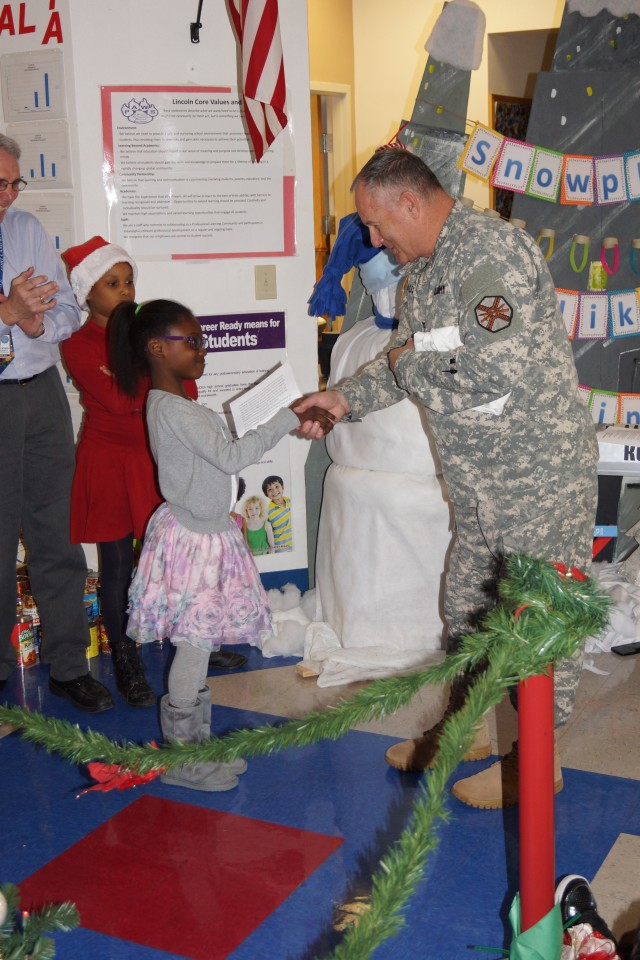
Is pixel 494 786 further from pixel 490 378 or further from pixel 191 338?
pixel 191 338

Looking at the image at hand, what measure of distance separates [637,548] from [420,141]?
1.79 m

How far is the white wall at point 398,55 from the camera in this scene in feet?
22.3

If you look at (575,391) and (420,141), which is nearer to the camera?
(575,391)

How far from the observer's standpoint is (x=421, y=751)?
2.70 metres

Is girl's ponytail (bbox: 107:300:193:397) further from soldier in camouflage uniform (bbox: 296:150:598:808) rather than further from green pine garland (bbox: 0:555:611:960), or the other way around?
green pine garland (bbox: 0:555:611:960)

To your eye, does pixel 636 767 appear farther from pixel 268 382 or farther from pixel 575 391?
pixel 268 382

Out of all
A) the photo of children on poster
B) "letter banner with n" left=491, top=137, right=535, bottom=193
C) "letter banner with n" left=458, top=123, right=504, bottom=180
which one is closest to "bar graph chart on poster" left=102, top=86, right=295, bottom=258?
the photo of children on poster

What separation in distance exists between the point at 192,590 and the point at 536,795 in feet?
4.43

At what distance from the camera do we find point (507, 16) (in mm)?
6785

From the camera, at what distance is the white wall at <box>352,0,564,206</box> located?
22.3ft

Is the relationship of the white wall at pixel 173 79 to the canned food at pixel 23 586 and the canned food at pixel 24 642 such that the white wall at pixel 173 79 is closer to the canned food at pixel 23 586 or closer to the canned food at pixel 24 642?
the canned food at pixel 23 586

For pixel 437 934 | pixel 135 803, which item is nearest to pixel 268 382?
pixel 135 803

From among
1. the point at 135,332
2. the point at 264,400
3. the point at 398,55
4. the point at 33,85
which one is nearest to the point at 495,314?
the point at 264,400

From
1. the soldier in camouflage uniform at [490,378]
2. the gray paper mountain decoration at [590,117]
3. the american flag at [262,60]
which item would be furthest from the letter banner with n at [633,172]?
the soldier in camouflage uniform at [490,378]
